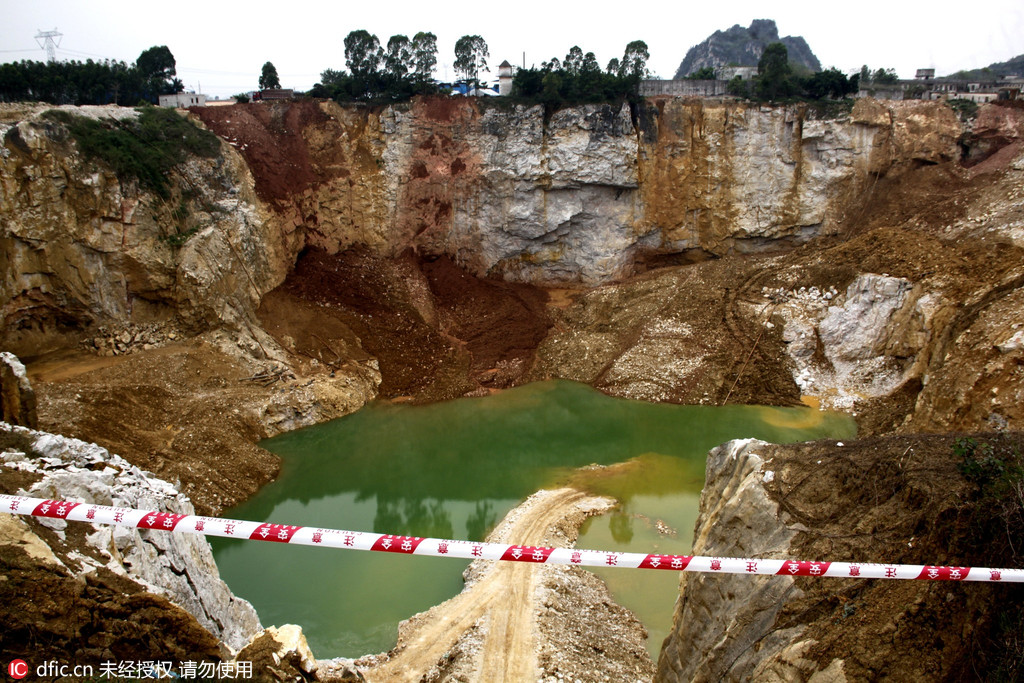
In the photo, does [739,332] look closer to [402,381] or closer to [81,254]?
[402,381]

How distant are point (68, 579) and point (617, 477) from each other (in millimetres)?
13416

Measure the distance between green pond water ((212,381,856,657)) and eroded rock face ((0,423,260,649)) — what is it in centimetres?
295

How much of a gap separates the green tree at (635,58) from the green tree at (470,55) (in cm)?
674

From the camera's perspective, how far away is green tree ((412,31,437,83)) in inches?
1112

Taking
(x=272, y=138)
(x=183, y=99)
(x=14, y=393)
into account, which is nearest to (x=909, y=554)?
(x=14, y=393)

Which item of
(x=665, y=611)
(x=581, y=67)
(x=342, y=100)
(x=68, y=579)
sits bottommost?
(x=665, y=611)

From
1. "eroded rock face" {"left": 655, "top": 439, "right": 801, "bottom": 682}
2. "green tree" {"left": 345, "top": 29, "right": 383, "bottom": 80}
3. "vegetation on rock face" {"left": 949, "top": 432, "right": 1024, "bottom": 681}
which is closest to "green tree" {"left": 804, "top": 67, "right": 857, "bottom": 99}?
"green tree" {"left": 345, "top": 29, "right": 383, "bottom": 80}

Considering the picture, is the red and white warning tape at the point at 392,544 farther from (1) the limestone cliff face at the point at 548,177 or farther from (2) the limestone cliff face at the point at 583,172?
(2) the limestone cliff face at the point at 583,172

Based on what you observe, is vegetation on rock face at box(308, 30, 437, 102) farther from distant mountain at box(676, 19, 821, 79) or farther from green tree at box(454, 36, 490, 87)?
distant mountain at box(676, 19, 821, 79)

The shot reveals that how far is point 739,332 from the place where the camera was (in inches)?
906

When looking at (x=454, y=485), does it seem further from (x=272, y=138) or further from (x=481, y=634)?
(x=272, y=138)

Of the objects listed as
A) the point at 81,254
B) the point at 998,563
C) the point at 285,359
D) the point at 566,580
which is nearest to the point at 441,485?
Answer: the point at 566,580

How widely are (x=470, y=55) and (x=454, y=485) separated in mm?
22443

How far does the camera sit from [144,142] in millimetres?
22344
